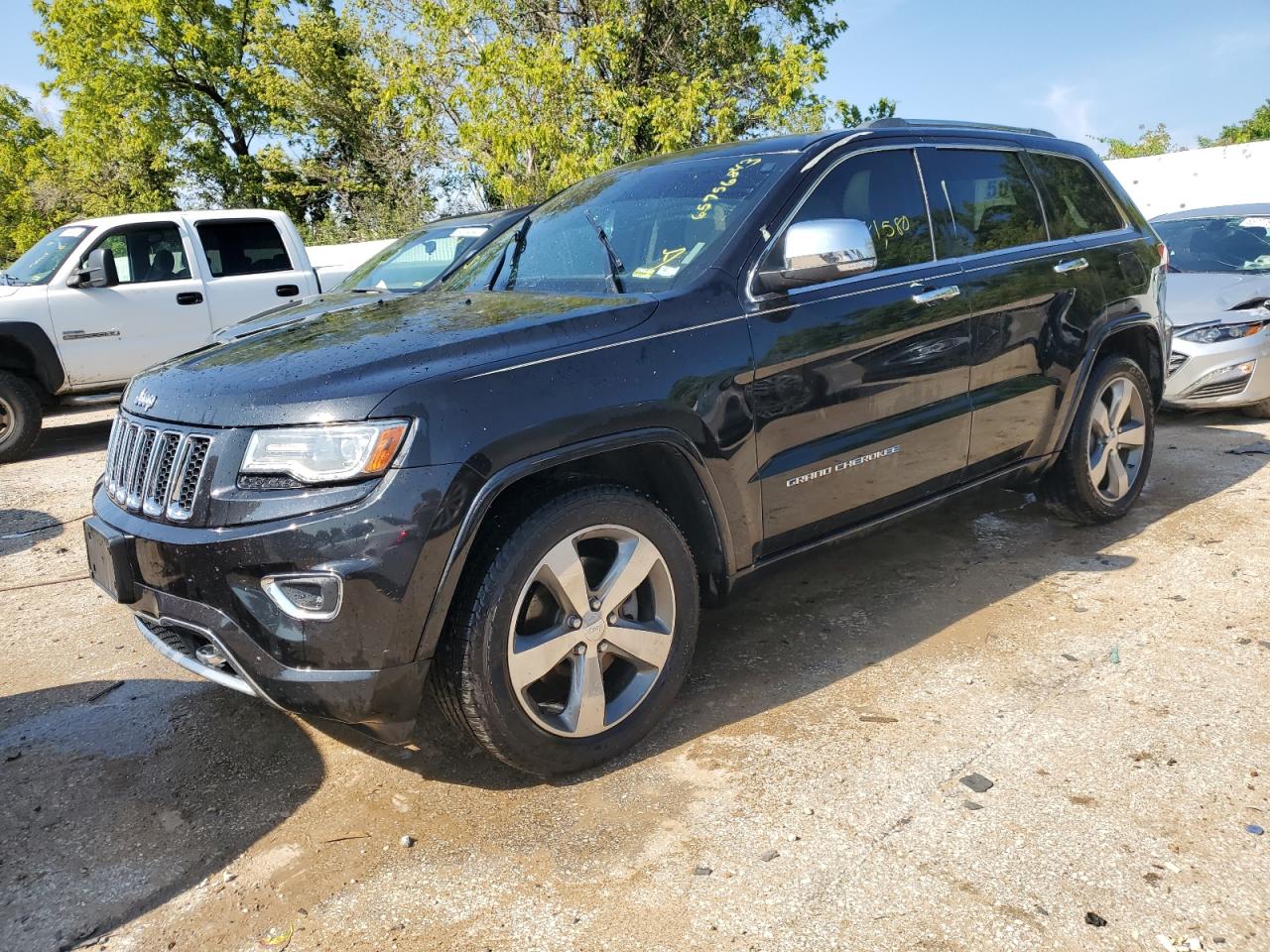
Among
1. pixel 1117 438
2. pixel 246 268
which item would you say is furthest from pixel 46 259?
pixel 1117 438

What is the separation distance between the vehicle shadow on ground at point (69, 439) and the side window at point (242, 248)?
1.92m

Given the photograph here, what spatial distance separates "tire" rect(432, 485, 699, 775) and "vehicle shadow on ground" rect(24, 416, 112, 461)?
6.62m

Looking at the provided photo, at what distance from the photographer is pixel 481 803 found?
278 centimetres

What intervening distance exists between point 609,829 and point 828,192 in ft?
7.42

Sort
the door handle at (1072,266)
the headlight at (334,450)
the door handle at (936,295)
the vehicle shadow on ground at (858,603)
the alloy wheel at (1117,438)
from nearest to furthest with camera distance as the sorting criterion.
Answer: the headlight at (334,450)
the vehicle shadow on ground at (858,603)
the door handle at (936,295)
the door handle at (1072,266)
the alloy wheel at (1117,438)

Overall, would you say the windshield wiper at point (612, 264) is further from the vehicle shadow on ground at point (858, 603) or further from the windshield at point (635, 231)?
the vehicle shadow on ground at point (858, 603)

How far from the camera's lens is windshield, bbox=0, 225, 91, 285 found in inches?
329

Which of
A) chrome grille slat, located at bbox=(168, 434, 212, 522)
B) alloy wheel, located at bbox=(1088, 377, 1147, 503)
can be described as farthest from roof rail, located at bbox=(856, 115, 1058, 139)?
chrome grille slat, located at bbox=(168, 434, 212, 522)

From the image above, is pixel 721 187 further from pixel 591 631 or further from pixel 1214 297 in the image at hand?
pixel 1214 297

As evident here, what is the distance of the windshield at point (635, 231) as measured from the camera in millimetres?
3244

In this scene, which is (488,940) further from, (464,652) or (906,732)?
(906,732)

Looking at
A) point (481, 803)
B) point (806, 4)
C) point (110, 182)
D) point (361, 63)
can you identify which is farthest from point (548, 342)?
point (110, 182)

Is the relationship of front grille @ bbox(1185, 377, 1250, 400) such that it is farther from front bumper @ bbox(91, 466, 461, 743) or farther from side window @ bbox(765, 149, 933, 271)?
front bumper @ bbox(91, 466, 461, 743)

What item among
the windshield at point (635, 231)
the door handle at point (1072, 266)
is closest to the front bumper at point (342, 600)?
the windshield at point (635, 231)
